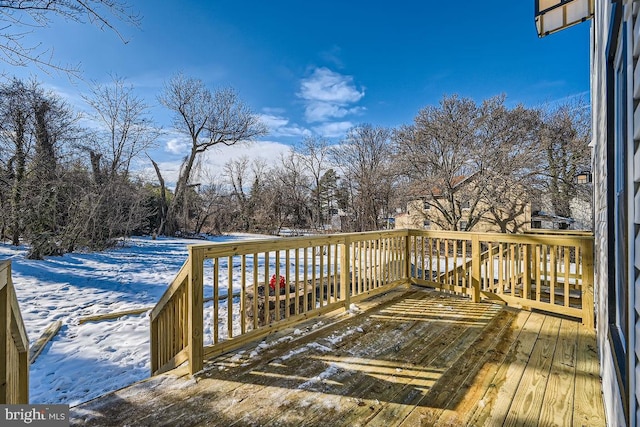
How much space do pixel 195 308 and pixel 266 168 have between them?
19.6m

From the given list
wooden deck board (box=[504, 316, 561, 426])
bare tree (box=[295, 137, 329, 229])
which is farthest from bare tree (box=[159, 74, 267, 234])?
wooden deck board (box=[504, 316, 561, 426])

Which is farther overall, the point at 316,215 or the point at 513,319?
the point at 316,215

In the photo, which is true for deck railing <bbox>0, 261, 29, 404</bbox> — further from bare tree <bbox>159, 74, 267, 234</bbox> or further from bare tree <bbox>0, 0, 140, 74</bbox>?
bare tree <bbox>159, 74, 267, 234</bbox>

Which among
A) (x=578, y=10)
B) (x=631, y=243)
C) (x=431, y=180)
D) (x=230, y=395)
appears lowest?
(x=230, y=395)

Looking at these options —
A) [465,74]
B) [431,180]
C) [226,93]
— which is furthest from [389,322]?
[226,93]

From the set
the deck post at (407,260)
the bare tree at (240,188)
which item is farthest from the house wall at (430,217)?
the bare tree at (240,188)

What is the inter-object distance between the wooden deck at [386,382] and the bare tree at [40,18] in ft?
10.1

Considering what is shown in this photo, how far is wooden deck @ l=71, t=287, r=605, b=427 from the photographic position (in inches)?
69.6

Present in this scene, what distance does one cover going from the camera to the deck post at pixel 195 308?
7.52 ft

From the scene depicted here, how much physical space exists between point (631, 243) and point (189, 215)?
20125 millimetres

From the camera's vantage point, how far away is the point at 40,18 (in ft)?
8.89

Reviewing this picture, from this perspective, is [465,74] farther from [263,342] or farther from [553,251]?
[263,342]

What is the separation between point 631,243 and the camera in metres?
0.80

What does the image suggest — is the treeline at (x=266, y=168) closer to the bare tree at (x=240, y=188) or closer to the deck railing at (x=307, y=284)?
the bare tree at (x=240, y=188)
